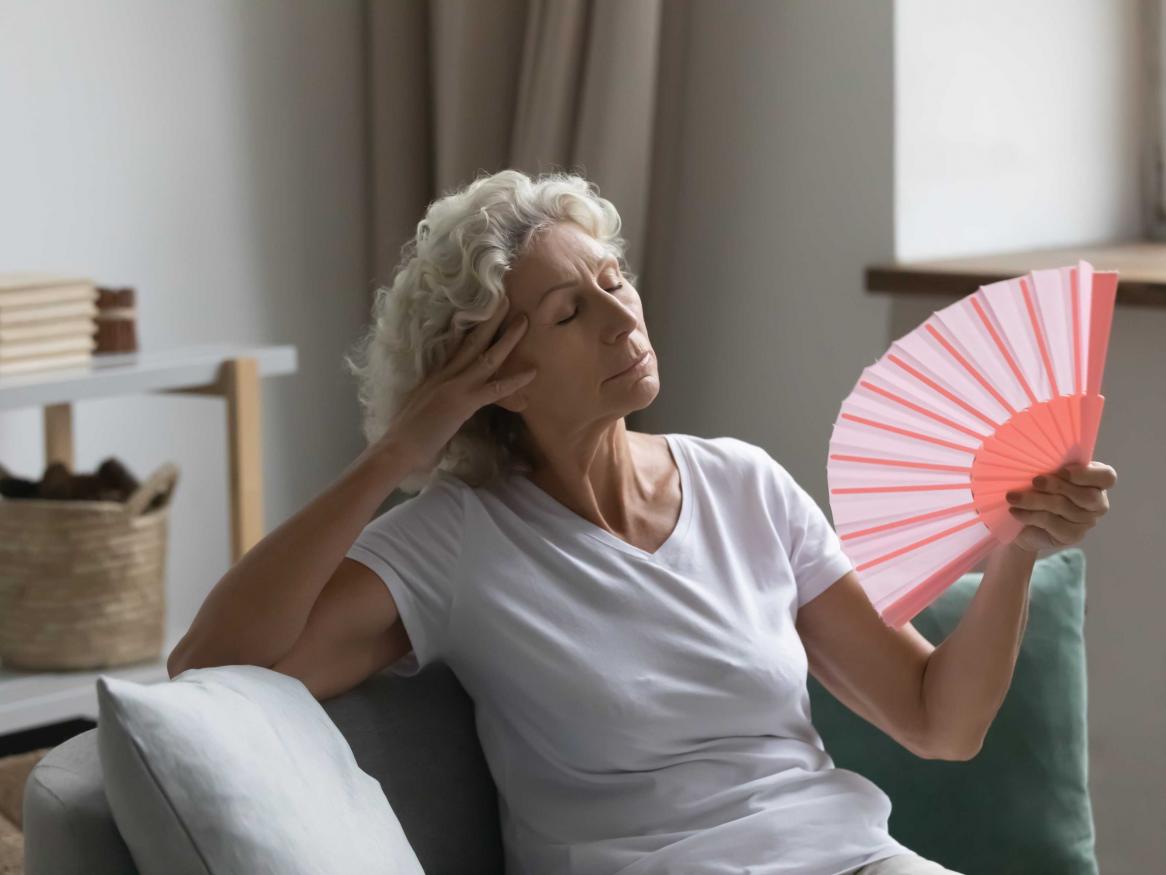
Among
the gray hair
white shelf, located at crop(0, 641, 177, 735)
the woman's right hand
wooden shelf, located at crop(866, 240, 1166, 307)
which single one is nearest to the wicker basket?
white shelf, located at crop(0, 641, 177, 735)

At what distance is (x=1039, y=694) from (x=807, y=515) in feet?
1.33

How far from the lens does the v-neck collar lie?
1.66m

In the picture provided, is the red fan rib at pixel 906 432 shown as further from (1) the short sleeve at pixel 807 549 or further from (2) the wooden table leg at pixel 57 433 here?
(2) the wooden table leg at pixel 57 433

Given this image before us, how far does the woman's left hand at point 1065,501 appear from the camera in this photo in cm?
142

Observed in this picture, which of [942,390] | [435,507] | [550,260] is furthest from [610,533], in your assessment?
[942,390]

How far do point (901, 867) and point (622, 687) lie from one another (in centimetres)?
32

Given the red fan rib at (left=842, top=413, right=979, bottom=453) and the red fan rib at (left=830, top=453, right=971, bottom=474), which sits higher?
the red fan rib at (left=842, top=413, right=979, bottom=453)

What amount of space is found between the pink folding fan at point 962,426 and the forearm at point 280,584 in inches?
18.4

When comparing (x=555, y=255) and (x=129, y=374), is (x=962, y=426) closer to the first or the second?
(x=555, y=255)

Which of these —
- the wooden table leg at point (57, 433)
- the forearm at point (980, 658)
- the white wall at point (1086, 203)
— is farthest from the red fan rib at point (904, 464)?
the wooden table leg at point (57, 433)

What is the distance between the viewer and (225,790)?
1.29m

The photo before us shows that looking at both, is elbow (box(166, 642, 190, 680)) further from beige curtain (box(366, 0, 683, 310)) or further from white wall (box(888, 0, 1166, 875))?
white wall (box(888, 0, 1166, 875))

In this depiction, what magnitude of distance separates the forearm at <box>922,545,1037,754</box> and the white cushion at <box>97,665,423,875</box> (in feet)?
1.93

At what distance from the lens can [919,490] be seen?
4.93 feet
